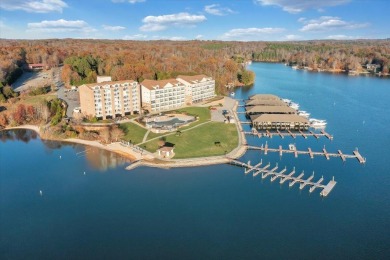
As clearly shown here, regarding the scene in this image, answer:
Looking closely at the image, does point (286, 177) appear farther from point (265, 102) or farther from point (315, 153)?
point (265, 102)

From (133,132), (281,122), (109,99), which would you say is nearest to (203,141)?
(133,132)

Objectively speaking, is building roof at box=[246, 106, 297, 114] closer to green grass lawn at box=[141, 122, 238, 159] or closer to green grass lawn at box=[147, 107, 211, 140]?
green grass lawn at box=[147, 107, 211, 140]

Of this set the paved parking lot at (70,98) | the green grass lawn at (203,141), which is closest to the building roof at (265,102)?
the green grass lawn at (203,141)

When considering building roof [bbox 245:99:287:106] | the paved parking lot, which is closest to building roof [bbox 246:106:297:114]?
building roof [bbox 245:99:287:106]

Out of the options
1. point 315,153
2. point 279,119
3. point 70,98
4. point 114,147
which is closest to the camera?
point 315,153

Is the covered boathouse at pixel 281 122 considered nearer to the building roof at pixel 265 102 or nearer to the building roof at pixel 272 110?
the building roof at pixel 272 110

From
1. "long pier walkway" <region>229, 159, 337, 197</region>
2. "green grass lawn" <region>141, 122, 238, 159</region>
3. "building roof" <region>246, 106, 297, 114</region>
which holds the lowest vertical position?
"long pier walkway" <region>229, 159, 337, 197</region>

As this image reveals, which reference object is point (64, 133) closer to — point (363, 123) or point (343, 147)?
point (343, 147)
